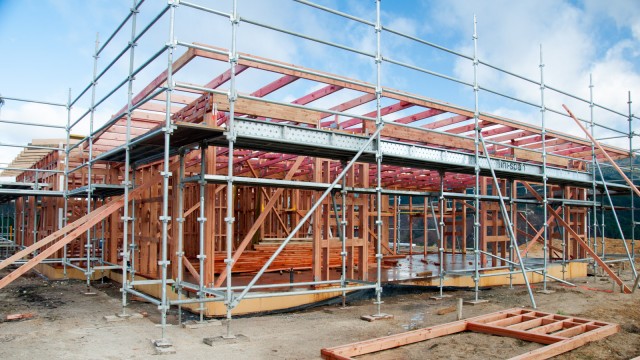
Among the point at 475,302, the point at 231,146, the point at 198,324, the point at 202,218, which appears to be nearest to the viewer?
the point at 231,146

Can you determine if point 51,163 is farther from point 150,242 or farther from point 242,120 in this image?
point 242,120

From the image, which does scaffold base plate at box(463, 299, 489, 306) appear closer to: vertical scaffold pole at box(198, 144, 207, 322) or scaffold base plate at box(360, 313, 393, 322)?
scaffold base plate at box(360, 313, 393, 322)

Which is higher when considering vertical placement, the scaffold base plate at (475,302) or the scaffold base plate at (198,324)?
the scaffold base plate at (198,324)

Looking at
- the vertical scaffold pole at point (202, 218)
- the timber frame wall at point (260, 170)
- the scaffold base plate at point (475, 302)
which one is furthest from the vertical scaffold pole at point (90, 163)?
the scaffold base plate at point (475, 302)

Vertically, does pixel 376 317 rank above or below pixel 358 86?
below

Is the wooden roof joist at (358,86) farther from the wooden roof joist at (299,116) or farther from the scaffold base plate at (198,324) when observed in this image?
the scaffold base plate at (198,324)

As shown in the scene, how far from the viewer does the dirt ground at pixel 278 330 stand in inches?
271

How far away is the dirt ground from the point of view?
6875mm

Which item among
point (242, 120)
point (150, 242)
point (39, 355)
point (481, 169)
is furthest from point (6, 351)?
point (481, 169)

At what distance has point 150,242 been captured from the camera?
11688 mm

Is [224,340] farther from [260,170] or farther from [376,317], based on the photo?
[260,170]

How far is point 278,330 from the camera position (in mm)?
8227

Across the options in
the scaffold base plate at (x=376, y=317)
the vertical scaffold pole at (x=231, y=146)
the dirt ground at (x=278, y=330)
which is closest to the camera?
the dirt ground at (x=278, y=330)

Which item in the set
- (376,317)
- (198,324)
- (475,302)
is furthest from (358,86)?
(198,324)
